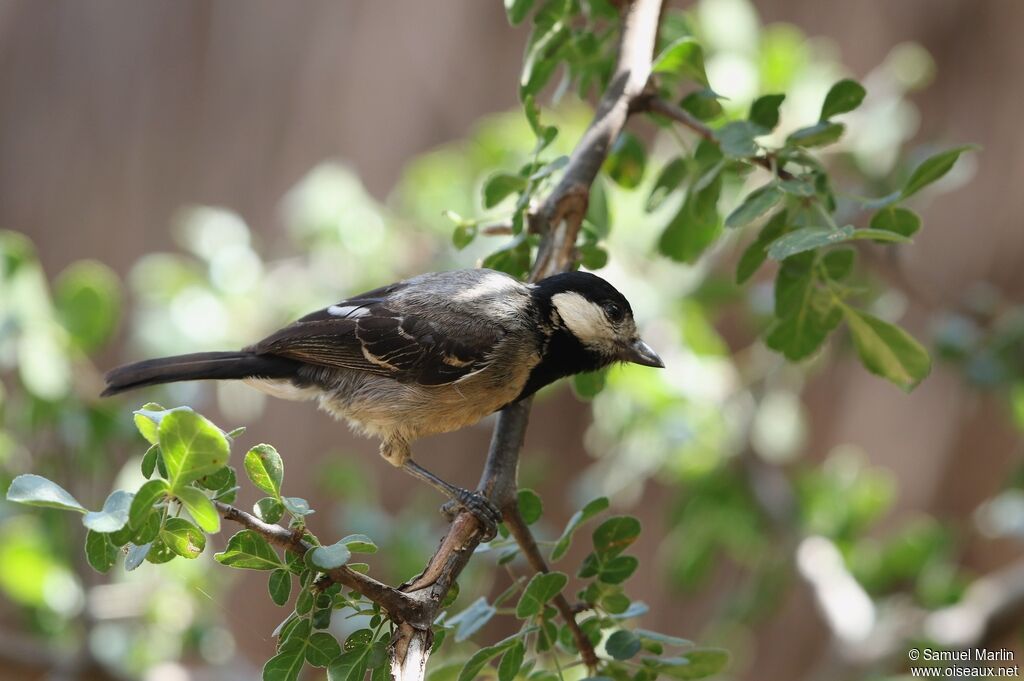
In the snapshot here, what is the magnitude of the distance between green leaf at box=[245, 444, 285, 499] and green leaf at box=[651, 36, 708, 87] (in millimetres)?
914

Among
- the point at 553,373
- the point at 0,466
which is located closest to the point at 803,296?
the point at 553,373

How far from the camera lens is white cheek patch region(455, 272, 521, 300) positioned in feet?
6.81

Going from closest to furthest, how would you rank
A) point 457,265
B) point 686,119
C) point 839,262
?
point 839,262 → point 686,119 → point 457,265

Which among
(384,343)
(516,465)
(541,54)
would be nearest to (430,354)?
(384,343)

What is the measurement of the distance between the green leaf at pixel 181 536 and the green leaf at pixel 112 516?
67 mm

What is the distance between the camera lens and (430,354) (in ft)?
6.70

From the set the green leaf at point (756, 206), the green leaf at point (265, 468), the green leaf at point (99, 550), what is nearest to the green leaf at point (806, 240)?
the green leaf at point (756, 206)

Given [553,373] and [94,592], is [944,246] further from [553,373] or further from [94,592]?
[94,592]

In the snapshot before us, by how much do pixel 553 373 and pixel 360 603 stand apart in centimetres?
91

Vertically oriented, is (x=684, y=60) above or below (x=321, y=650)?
above

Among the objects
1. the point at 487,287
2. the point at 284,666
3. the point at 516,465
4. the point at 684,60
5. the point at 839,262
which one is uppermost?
the point at 684,60

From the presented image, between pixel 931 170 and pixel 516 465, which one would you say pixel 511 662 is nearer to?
pixel 516 465

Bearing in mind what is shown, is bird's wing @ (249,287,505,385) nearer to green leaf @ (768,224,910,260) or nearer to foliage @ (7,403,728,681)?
foliage @ (7,403,728,681)

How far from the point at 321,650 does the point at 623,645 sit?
47cm
